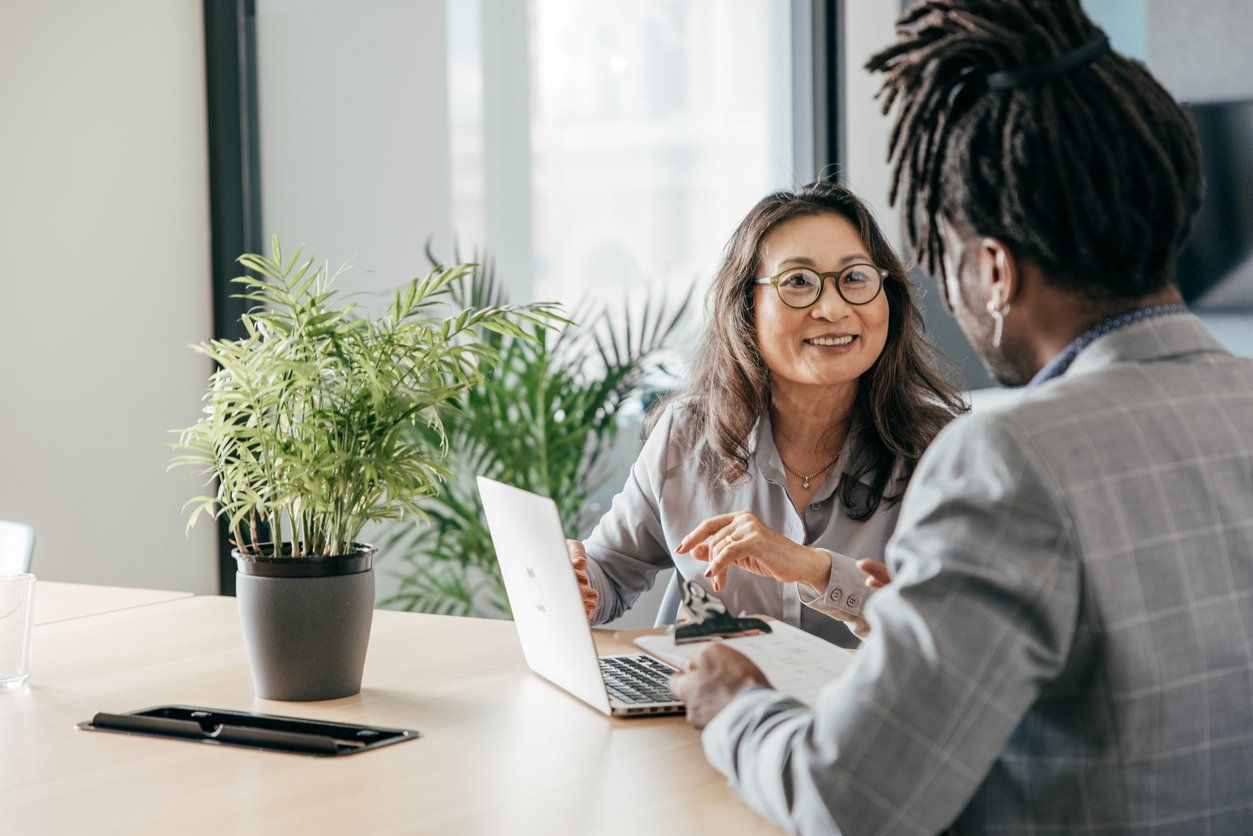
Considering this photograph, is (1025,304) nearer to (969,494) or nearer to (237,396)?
(969,494)

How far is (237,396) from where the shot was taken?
5.01 feet

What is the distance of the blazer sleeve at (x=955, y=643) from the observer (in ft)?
2.86

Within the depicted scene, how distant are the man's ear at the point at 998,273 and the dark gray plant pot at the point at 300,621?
0.86m

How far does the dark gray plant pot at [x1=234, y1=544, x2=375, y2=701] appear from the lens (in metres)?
1.54

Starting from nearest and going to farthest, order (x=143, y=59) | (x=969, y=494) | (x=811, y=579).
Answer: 1. (x=969, y=494)
2. (x=811, y=579)
3. (x=143, y=59)

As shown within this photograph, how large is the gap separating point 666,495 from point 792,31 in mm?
2578

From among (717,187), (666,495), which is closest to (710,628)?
(666,495)

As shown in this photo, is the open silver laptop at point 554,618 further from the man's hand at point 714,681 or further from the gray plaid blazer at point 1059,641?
the gray plaid blazer at point 1059,641

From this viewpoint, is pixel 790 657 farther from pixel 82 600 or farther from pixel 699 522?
pixel 82 600

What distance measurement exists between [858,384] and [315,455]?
103 cm

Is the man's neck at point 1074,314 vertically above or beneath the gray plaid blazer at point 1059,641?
above

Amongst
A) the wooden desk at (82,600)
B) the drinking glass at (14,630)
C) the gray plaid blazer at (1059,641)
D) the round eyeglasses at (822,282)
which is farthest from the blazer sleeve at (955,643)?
the wooden desk at (82,600)

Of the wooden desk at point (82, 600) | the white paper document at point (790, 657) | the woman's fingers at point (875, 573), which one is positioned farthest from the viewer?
the wooden desk at point (82, 600)

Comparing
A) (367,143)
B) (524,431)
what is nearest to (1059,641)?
(524,431)
